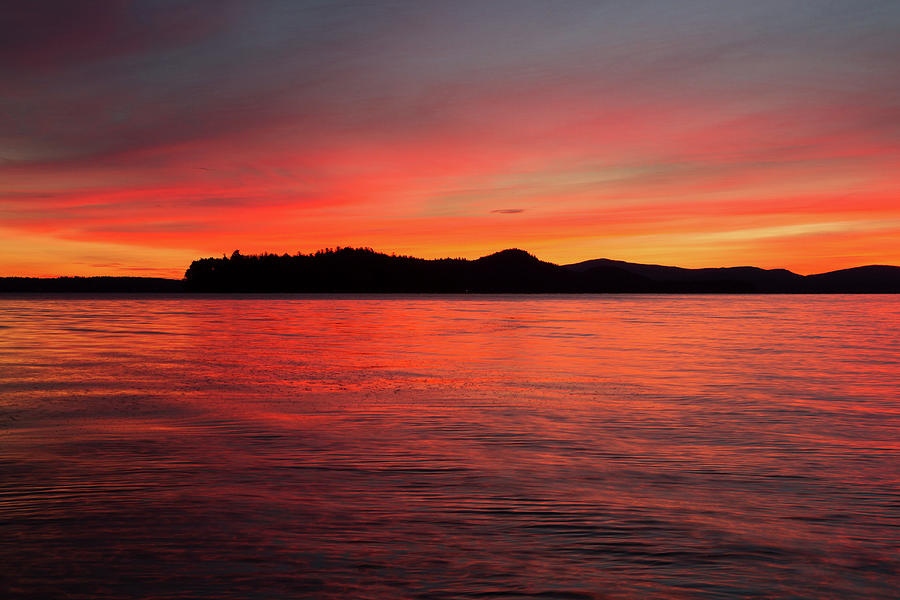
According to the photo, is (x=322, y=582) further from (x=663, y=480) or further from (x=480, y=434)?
(x=480, y=434)

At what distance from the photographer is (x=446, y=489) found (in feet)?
27.1

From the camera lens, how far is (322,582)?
5.57 meters

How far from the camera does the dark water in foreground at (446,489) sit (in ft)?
18.8

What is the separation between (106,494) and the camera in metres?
7.87

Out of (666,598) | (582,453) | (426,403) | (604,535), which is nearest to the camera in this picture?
(666,598)

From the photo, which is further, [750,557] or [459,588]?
[750,557]

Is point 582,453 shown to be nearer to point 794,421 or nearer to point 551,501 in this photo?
point 551,501

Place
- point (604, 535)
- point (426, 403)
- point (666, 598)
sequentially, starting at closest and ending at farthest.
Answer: point (666, 598) < point (604, 535) < point (426, 403)

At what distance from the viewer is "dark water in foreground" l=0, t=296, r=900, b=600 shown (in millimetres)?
5734

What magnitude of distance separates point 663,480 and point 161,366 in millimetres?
19149

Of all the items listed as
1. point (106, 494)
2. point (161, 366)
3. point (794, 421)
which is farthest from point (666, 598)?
point (161, 366)

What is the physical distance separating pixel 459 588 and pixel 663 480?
4205 mm

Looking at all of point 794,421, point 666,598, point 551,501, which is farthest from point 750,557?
point 794,421

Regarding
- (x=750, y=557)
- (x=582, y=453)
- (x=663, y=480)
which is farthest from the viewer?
(x=582, y=453)
